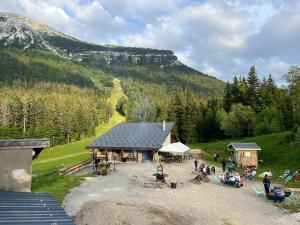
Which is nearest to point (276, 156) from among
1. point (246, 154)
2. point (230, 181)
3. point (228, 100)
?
point (246, 154)

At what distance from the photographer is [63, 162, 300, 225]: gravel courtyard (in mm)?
19297

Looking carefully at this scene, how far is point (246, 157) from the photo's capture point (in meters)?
44.1

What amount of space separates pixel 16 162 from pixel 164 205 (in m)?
12.2

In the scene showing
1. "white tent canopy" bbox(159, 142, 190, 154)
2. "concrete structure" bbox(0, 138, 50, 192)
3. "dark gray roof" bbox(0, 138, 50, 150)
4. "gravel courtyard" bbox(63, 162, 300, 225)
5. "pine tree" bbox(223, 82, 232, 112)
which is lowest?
"gravel courtyard" bbox(63, 162, 300, 225)

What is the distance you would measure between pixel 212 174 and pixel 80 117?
85007mm

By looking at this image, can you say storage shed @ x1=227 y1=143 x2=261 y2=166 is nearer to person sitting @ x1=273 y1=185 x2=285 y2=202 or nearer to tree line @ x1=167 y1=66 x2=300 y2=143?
person sitting @ x1=273 y1=185 x2=285 y2=202

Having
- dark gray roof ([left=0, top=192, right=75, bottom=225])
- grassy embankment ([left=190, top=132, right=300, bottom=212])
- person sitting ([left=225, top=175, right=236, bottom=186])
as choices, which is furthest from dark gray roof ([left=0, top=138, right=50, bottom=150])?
grassy embankment ([left=190, top=132, right=300, bottom=212])

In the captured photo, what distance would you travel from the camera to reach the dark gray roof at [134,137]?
4809 centimetres

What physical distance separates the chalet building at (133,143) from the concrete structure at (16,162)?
110 ft

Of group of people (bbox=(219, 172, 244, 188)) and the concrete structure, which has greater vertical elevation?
the concrete structure

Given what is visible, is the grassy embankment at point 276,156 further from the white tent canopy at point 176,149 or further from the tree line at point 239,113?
the tree line at point 239,113

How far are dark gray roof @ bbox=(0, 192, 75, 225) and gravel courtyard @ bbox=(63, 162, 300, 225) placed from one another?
343 inches

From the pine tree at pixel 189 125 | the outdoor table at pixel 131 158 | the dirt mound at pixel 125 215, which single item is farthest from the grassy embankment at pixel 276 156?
the pine tree at pixel 189 125

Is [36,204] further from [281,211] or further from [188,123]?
[188,123]
